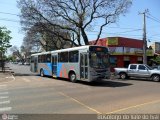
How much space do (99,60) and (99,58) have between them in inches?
6.1

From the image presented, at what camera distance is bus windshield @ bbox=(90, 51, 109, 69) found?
20052 millimetres

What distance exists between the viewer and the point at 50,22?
3528 cm

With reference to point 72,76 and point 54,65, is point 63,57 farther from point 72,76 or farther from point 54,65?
point 72,76

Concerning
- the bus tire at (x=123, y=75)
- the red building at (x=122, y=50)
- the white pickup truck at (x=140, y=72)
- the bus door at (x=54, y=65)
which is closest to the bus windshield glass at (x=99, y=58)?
the white pickup truck at (x=140, y=72)

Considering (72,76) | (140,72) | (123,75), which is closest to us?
(72,76)

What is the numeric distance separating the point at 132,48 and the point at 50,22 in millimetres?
17244

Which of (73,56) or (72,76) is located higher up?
(73,56)

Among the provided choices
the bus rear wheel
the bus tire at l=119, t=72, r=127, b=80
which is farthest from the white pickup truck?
the bus rear wheel

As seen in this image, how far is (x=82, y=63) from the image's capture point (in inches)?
A: 820

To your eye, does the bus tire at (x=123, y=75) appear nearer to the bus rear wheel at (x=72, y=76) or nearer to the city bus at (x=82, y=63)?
the city bus at (x=82, y=63)

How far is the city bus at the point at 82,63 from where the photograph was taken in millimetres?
19969

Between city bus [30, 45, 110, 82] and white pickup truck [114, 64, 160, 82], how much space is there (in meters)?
6.52

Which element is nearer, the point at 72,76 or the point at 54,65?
the point at 72,76

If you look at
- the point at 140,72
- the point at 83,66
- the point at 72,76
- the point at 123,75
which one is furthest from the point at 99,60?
the point at 123,75
